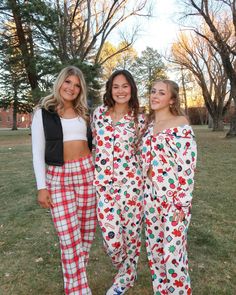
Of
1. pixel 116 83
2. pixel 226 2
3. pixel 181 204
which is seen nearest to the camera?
pixel 181 204

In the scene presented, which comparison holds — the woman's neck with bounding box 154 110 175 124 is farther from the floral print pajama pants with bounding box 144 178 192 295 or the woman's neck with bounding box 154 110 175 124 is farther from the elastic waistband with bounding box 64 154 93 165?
the elastic waistband with bounding box 64 154 93 165

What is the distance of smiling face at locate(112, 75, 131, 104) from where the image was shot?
9.62ft

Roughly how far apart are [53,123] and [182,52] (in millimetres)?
28964

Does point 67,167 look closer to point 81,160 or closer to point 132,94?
point 81,160

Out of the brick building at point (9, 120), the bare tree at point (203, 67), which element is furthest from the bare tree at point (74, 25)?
the brick building at point (9, 120)

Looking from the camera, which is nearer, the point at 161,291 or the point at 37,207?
the point at 161,291

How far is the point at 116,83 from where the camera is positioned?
2.95 meters

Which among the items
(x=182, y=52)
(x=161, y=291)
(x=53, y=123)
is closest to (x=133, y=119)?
(x=53, y=123)

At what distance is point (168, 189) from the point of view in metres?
2.65

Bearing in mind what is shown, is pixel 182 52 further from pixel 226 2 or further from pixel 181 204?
pixel 181 204

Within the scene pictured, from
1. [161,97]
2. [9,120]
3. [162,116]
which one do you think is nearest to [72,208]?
[162,116]

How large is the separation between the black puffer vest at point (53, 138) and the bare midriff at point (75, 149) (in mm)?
60

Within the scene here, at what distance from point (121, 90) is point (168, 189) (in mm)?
929

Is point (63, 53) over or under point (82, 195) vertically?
over
